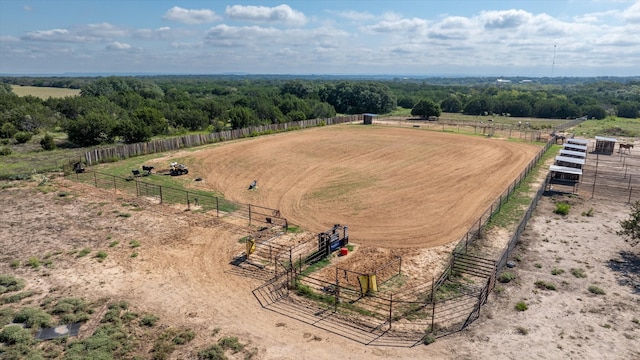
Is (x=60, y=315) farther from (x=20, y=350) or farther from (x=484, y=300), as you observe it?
(x=484, y=300)

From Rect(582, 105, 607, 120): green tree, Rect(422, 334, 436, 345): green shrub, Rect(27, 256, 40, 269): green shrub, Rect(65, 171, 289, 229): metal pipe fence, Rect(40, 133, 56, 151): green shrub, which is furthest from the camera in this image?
Rect(582, 105, 607, 120): green tree

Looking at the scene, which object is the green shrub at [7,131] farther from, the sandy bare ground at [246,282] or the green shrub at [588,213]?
the green shrub at [588,213]

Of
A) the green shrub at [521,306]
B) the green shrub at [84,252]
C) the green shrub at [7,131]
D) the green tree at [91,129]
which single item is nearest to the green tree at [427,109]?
the green tree at [91,129]

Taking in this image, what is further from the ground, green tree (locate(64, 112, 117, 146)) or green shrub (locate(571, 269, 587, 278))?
green tree (locate(64, 112, 117, 146))

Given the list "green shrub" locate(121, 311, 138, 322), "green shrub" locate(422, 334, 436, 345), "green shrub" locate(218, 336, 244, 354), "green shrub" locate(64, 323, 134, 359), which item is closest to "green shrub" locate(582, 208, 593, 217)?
"green shrub" locate(422, 334, 436, 345)

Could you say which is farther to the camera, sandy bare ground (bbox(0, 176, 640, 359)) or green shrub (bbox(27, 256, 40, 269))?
green shrub (bbox(27, 256, 40, 269))

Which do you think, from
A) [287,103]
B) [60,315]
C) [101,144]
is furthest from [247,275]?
[287,103]

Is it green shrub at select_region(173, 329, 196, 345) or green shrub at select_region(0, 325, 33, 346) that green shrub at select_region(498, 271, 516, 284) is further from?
green shrub at select_region(0, 325, 33, 346)

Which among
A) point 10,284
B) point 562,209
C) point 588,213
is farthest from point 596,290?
point 10,284
